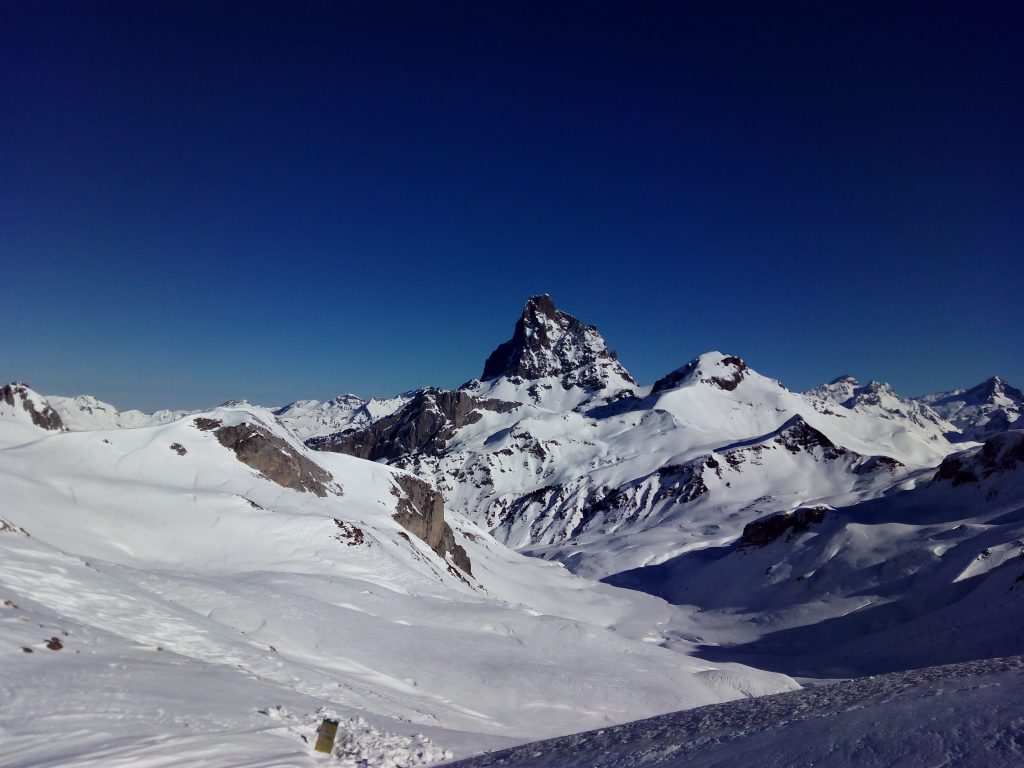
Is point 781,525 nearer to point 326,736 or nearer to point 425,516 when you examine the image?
point 425,516

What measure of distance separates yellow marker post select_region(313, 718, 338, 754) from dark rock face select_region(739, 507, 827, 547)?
Result: 278ft

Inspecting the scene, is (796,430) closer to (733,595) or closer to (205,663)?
(733,595)

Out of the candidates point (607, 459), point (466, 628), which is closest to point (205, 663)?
point (466, 628)

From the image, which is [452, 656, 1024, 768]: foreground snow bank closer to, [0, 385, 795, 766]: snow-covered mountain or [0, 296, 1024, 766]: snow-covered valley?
[0, 296, 1024, 766]: snow-covered valley

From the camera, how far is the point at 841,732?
781 centimetres

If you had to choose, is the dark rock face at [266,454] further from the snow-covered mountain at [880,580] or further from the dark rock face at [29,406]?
the snow-covered mountain at [880,580]

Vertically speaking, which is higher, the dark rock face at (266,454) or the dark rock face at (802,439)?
the dark rock face at (802,439)

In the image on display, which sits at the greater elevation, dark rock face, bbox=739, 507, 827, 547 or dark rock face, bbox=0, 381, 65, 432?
dark rock face, bbox=0, 381, 65, 432

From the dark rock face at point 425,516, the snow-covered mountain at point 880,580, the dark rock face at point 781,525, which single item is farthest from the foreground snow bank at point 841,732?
the dark rock face at point 781,525

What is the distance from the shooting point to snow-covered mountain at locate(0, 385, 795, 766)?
10.0 meters

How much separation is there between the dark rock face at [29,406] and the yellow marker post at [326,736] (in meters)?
72.0

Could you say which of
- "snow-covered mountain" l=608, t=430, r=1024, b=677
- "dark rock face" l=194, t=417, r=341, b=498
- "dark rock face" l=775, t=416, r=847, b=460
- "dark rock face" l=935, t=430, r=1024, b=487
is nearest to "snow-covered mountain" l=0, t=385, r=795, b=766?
"dark rock face" l=194, t=417, r=341, b=498

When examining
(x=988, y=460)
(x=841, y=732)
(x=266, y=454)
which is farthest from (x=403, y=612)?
(x=988, y=460)

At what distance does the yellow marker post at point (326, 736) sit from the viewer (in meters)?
10.1
